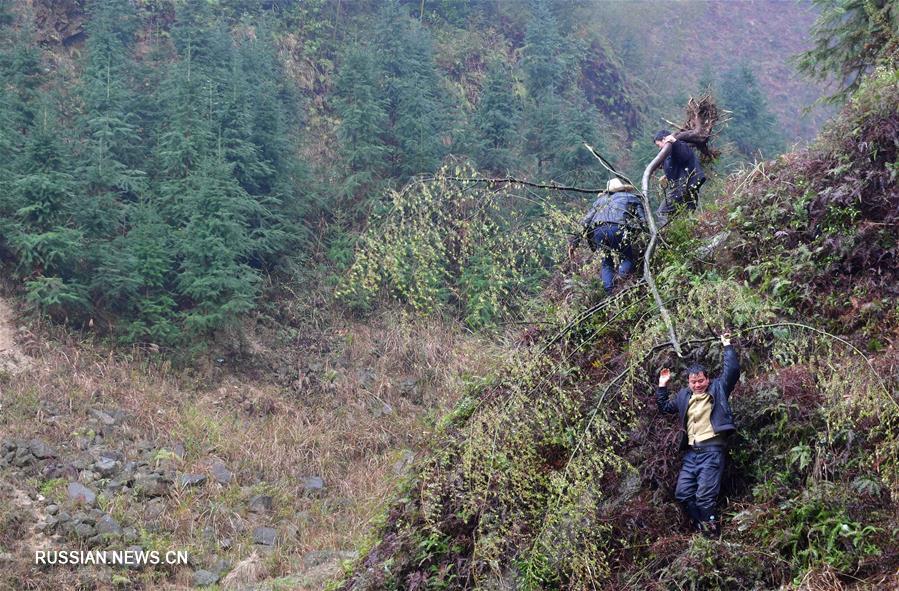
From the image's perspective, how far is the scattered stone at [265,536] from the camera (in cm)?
1207

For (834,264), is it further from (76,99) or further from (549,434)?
(76,99)

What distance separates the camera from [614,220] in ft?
20.4

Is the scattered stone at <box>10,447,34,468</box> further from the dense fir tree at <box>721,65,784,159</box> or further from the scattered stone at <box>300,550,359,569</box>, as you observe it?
the dense fir tree at <box>721,65,784,159</box>

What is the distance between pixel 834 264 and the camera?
6.43 meters

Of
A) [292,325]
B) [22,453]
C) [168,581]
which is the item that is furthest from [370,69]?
[168,581]

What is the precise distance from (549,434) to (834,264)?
279 cm

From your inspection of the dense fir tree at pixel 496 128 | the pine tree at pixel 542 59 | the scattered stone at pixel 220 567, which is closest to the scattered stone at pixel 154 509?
the scattered stone at pixel 220 567

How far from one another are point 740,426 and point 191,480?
32.0 feet

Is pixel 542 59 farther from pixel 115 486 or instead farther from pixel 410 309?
pixel 115 486

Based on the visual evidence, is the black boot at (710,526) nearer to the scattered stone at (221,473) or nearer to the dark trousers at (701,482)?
the dark trousers at (701,482)

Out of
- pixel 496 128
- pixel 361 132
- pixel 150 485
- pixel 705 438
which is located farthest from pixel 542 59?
pixel 705 438

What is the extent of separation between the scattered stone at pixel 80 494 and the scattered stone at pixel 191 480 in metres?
1.30

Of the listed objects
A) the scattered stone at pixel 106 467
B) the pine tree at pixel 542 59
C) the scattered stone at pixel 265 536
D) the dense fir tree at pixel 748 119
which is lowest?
the scattered stone at pixel 265 536

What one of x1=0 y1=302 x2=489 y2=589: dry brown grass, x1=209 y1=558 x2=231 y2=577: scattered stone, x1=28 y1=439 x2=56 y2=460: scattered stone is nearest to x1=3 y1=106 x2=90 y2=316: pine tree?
x1=0 y1=302 x2=489 y2=589: dry brown grass
